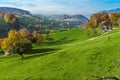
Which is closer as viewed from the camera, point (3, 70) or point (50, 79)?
point (50, 79)

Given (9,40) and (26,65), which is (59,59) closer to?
(26,65)

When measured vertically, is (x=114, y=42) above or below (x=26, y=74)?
above

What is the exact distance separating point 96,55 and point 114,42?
11841 mm

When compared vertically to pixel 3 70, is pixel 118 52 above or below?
above

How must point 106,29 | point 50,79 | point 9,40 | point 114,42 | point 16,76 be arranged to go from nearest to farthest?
point 50,79 → point 16,76 → point 114,42 → point 9,40 → point 106,29

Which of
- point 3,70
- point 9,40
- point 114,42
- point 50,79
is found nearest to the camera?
point 50,79

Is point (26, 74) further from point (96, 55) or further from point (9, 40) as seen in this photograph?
point (9, 40)

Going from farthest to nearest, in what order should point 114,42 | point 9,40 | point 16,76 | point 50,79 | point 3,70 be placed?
point 9,40, point 114,42, point 3,70, point 16,76, point 50,79

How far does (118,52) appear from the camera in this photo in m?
72.1

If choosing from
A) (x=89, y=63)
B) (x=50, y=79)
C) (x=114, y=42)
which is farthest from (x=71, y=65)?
(x=114, y=42)

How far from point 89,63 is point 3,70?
84.0 feet

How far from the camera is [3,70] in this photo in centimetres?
7719

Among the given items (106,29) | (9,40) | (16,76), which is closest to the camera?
(16,76)

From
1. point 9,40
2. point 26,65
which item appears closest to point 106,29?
point 9,40
